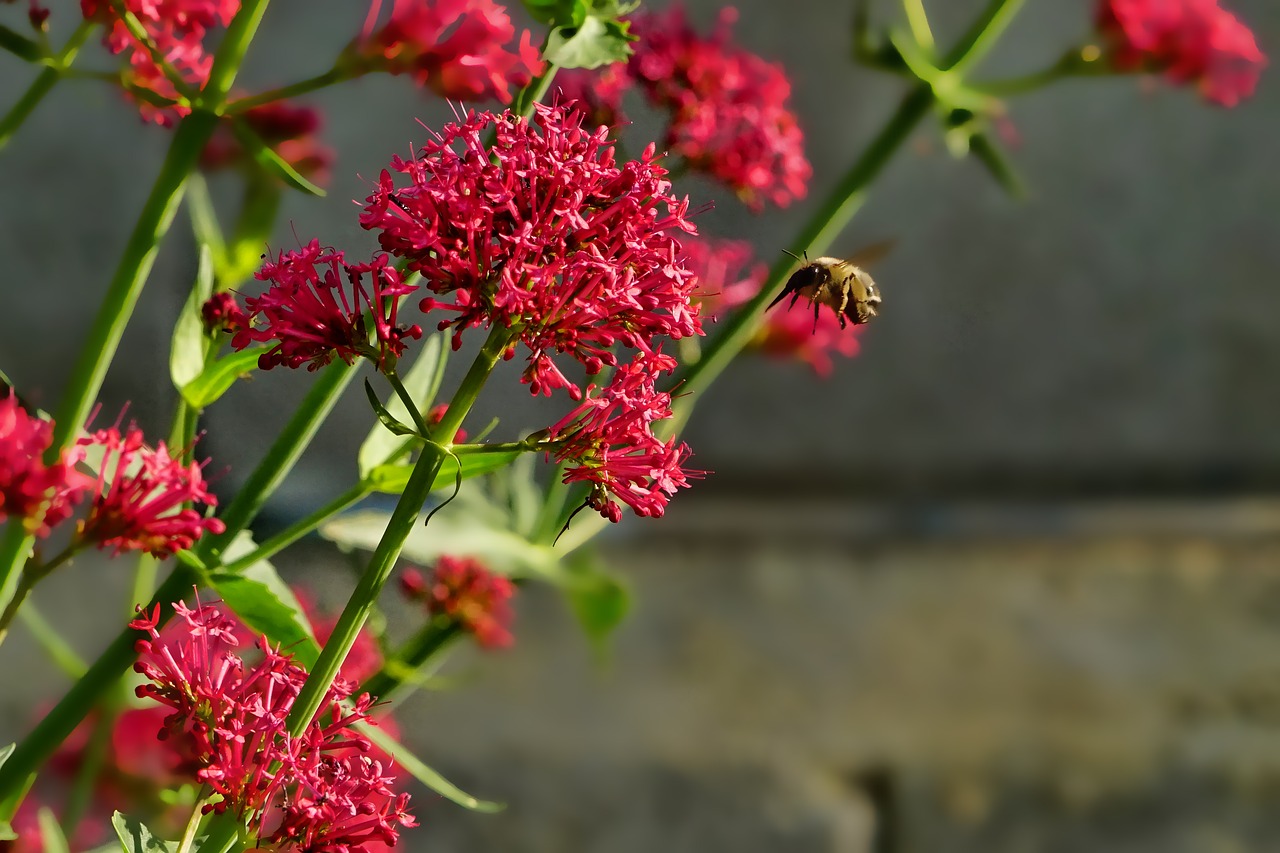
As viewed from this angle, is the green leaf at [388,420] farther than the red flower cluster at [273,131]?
No

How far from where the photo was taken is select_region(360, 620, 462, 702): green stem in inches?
12.1

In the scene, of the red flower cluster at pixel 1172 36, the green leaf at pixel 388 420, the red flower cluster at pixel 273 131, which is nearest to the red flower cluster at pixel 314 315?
the green leaf at pixel 388 420

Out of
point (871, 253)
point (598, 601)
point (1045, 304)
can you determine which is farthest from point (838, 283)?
point (1045, 304)

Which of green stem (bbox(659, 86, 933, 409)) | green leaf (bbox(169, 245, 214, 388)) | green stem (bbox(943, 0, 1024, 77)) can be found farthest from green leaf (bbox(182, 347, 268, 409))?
green stem (bbox(943, 0, 1024, 77))

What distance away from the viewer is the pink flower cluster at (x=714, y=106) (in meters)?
0.40

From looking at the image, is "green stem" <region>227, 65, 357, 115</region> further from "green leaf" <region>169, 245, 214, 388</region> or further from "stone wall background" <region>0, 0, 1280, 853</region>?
"stone wall background" <region>0, 0, 1280, 853</region>

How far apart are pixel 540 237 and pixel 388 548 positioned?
0.06 meters

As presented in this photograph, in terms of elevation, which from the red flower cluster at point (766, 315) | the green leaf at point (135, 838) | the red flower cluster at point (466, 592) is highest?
the red flower cluster at point (766, 315)

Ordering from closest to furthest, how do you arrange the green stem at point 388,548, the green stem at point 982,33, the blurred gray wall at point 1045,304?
the green stem at point 388,548, the green stem at point 982,33, the blurred gray wall at point 1045,304

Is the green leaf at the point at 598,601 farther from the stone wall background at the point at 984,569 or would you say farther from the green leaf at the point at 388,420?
the stone wall background at the point at 984,569

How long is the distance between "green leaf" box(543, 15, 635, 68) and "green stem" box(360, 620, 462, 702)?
0.48 ft

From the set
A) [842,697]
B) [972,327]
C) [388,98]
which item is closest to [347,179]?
[388,98]

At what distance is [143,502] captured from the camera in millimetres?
280

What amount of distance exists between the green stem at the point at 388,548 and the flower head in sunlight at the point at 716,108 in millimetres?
191
